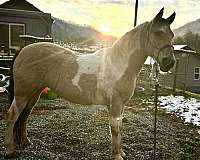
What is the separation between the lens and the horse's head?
380cm

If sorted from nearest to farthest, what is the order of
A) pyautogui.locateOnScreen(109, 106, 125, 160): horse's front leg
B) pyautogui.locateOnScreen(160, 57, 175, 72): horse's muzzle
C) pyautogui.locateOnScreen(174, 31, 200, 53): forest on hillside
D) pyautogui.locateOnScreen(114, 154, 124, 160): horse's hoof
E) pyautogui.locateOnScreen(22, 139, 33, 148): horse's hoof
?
pyautogui.locateOnScreen(160, 57, 175, 72): horse's muzzle < pyautogui.locateOnScreen(109, 106, 125, 160): horse's front leg < pyautogui.locateOnScreen(114, 154, 124, 160): horse's hoof < pyautogui.locateOnScreen(22, 139, 33, 148): horse's hoof < pyautogui.locateOnScreen(174, 31, 200, 53): forest on hillside

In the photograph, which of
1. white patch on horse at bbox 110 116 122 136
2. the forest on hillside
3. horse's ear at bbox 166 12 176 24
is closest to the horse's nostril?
horse's ear at bbox 166 12 176 24

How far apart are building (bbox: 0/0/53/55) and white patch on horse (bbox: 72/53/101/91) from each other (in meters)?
13.0

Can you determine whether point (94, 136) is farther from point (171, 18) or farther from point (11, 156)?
point (171, 18)

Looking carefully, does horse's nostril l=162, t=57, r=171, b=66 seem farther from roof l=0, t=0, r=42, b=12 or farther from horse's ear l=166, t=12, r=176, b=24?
roof l=0, t=0, r=42, b=12

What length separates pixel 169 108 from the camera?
9.80 m

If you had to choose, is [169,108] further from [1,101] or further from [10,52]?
[10,52]

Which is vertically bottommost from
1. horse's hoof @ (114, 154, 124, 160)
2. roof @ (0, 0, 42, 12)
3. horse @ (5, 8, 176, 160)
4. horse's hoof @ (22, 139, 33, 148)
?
horse's hoof @ (22, 139, 33, 148)

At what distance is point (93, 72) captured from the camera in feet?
14.0

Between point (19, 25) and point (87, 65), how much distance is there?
14071 mm

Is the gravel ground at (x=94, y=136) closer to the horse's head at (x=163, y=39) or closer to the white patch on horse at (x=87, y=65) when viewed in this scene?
the white patch on horse at (x=87, y=65)

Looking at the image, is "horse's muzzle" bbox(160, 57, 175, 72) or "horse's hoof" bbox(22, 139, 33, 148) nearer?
"horse's muzzle" bbox(160, 57, 175, 72)

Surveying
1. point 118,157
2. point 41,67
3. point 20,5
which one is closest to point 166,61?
point 118,157

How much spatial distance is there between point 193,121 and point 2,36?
1322 cm
